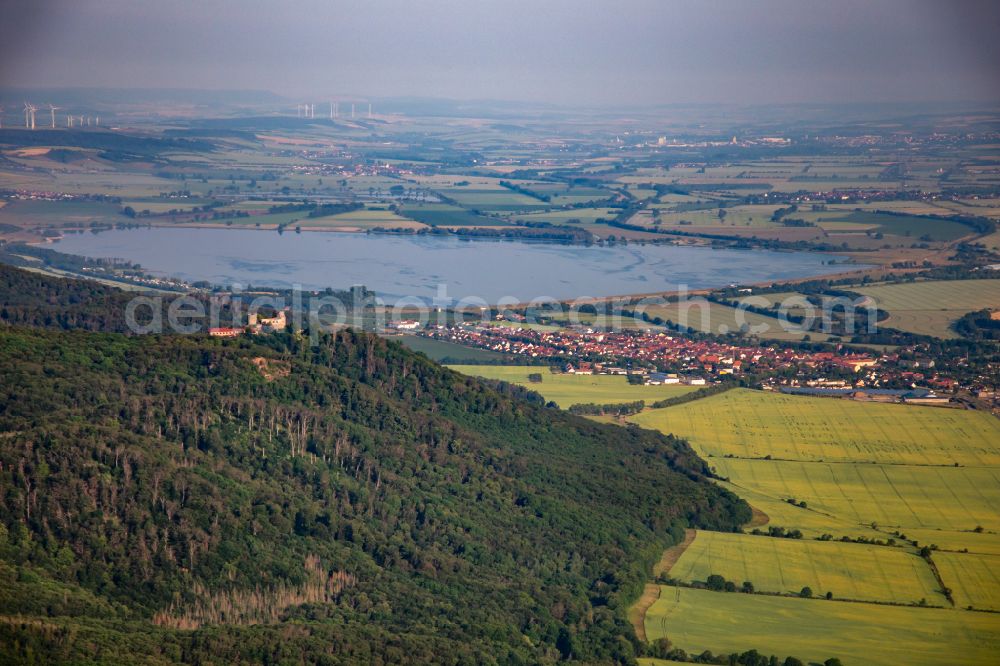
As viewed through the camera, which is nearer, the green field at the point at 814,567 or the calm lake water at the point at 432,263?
the green field at the point at 814,567

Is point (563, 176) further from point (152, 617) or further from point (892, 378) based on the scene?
point (152, 617)

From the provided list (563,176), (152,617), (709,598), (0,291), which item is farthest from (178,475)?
(563,176)

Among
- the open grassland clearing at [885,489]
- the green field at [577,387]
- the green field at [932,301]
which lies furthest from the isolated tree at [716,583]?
the green field at [932,301]

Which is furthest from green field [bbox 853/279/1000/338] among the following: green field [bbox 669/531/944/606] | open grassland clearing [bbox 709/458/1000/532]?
green field [bbox 669/531/944/606]

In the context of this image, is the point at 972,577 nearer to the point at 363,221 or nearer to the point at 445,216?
the point at 363,221

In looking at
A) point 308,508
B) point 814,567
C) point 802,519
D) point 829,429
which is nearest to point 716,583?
point 814,567

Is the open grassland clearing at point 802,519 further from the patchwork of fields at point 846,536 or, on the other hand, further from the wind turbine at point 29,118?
the wind turbine at point 29,118
